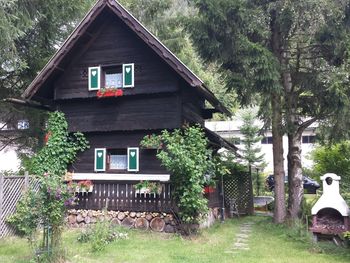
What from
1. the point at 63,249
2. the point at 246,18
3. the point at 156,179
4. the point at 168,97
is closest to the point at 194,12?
the point at 246,18

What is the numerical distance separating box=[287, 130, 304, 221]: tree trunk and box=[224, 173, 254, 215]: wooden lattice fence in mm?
3332

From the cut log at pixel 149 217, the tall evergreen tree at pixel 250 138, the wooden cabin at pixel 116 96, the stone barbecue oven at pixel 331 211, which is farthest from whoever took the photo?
the tall evergreen tree at pixel 250 138

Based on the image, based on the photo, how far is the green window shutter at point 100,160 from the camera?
1330cm

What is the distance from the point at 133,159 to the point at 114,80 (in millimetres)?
2817

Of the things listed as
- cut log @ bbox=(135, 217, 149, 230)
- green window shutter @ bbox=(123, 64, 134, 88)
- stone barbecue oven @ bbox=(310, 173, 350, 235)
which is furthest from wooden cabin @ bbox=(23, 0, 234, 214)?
stone barbecue oven @ bbox=(310, 173, 350, 235)

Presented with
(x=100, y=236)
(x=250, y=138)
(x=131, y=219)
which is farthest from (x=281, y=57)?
(x=250, y=138)

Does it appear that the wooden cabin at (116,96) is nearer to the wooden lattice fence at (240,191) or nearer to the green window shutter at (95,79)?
the green window shutter at (95,79)

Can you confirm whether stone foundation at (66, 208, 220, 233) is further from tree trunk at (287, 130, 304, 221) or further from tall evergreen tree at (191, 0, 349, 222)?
tall evergreen tree at (191, 0, 349, 222)

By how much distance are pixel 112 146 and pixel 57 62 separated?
11.0ft

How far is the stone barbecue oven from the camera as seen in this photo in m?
10.1

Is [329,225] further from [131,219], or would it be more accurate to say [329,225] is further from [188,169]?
[131,219]

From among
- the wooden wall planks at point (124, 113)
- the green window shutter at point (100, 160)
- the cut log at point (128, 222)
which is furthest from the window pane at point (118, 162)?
the cut log at point (128, 222)

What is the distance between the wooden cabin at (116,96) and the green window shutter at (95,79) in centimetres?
3

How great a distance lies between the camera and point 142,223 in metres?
12.1
